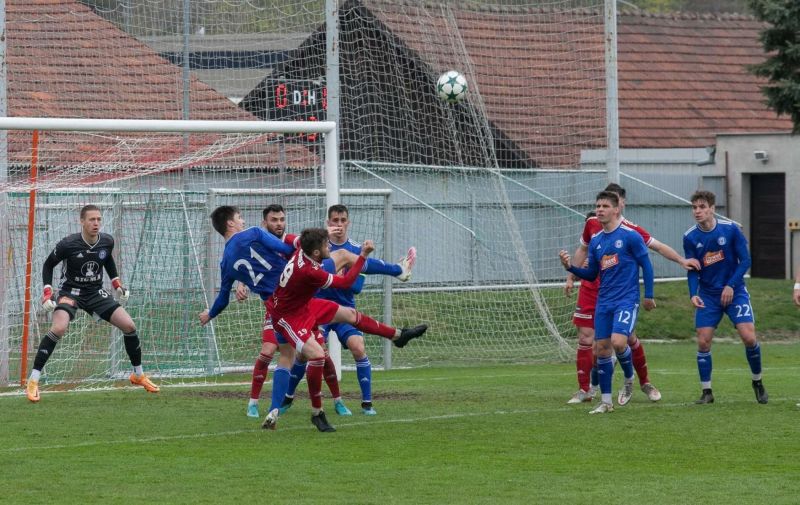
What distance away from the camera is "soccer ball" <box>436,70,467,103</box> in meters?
17.6

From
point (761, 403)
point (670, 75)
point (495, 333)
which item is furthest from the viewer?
point (670, 75)

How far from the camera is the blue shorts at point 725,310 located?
12.8 metres

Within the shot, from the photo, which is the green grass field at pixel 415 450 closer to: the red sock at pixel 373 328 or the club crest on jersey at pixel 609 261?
the red sock at pixel 373 328

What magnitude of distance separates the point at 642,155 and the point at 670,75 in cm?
378

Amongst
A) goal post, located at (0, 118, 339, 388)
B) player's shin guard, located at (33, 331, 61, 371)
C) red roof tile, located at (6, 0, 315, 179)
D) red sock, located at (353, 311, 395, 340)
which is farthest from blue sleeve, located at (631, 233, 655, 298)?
player's shin guard, located at (33, 331, 61, 371)

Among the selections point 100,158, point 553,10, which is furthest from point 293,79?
point 553,10

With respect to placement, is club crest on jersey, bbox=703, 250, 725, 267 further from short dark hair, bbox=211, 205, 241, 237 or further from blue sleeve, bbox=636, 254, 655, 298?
short dark hair, bbox=211, 205, 241, 237

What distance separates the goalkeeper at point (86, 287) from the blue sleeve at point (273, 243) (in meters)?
2.53

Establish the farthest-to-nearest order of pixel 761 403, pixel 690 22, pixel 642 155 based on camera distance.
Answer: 1. pixel 690 22
2. pixel 642 155
3. pixel 761 403

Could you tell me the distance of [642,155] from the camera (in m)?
34.4

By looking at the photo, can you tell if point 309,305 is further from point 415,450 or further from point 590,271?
point 590,271

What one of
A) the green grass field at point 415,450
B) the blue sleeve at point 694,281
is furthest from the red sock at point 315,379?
the blue sleeve at point 694,281

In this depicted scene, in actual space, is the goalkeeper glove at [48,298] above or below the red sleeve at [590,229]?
below

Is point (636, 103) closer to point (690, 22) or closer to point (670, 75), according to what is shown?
point (670, 75)
